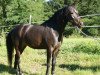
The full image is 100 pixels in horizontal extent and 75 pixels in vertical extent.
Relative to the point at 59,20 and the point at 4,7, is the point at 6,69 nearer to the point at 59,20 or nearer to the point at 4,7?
the point at 59,20

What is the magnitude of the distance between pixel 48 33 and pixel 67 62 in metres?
2.98

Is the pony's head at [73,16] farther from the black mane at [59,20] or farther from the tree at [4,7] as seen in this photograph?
the tree at [4,7]

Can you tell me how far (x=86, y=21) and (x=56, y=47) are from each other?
1046 inches

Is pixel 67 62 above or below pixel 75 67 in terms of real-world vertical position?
below

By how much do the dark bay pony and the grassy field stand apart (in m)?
0.81

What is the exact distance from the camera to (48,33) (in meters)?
7.66

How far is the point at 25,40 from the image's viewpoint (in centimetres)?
806

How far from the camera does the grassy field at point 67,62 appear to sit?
864 centimetres

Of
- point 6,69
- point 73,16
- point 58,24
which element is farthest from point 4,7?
point 73,16

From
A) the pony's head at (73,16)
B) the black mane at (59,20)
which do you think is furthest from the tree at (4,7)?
the pony's head at (73,16)

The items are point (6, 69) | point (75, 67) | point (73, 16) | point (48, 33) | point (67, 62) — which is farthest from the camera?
point (67, 62)

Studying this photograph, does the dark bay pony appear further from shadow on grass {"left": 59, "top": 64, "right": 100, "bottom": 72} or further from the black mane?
shadow on grass {"left": 59, "top": 64, "right": 100, "bottom": 72}

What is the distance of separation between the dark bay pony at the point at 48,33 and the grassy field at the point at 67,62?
806 mm

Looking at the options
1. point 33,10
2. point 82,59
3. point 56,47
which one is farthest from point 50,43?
point 33,10
